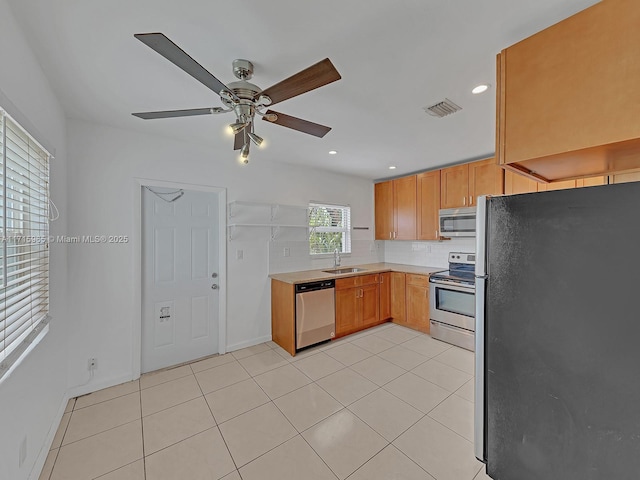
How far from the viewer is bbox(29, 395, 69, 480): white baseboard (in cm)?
161

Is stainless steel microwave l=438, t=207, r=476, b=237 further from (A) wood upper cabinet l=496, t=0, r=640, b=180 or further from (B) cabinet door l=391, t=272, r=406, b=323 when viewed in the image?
(A) wood upper cabinet l=496, t=0, r=640, b=180

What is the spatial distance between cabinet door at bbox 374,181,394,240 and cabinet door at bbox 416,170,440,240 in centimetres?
56

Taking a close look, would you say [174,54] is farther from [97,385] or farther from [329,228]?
[329,228]

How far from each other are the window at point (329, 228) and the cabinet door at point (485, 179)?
1.95 metres

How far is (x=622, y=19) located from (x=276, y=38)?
1.43 m

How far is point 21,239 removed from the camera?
4.90 ft

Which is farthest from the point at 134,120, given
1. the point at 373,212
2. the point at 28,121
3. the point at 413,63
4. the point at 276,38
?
the point at 373,212

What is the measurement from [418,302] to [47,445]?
4110 millimetres

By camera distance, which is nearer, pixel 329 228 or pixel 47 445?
pixel 47 445

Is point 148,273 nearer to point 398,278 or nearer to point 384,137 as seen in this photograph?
point 384,137

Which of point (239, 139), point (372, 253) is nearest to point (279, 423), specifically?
point (239, 139)

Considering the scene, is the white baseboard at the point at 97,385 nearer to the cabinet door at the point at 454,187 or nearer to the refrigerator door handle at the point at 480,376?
the refrigerator door handle at the point at 480,376

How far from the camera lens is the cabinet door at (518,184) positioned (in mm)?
3070

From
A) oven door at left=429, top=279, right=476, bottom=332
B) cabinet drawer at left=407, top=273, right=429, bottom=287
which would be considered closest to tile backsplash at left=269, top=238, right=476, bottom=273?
cabinet drawer at left=407, top=273, right=429, bottom=287
